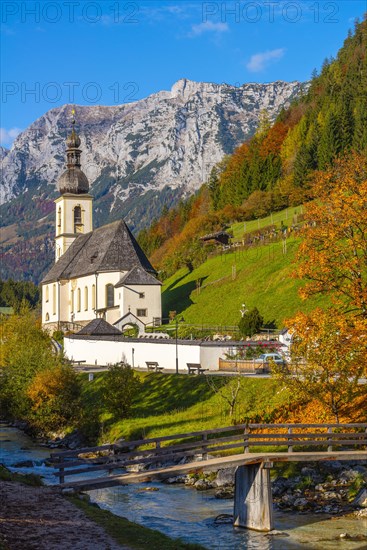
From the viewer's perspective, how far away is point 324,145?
354 feet

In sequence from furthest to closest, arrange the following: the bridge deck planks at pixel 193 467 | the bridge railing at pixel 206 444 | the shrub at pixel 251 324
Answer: the shrub at pixel 251 324, the bridge railing at pixel 206 444, the bridge deck planks at pixel 193 467

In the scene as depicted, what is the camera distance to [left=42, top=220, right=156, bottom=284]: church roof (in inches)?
3349

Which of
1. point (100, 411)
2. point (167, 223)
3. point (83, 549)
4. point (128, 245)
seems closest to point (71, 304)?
point (128, 245)

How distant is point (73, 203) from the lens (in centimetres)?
10475

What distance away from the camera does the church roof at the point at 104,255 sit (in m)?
85.1

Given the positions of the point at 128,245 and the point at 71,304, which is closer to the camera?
the point at 128,245

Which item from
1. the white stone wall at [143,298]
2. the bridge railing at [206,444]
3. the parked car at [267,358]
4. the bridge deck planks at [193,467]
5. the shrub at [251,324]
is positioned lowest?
the bridge deck planks at [193,467]

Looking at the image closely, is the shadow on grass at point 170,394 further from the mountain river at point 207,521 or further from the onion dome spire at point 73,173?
the onion dome spire at point 73,173

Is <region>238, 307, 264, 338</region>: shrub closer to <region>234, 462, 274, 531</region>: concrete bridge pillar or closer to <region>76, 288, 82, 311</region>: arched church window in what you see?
<region>76, 288, 82, 311</region>: arched church window

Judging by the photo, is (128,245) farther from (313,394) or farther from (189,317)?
(313,394)

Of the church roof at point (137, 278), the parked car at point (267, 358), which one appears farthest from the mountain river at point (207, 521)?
the church roof at point (137, 278)

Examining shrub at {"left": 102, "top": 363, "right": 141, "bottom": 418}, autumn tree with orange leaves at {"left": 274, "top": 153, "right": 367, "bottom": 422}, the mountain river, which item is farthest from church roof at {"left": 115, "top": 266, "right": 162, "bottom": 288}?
autumn tree with orange leaves at {"left": 274, "top": 153, "right": 367, "bottom": 422}

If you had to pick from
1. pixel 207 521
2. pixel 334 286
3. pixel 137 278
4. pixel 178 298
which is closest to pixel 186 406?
pixel 334 286

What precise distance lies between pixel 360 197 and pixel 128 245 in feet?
190
